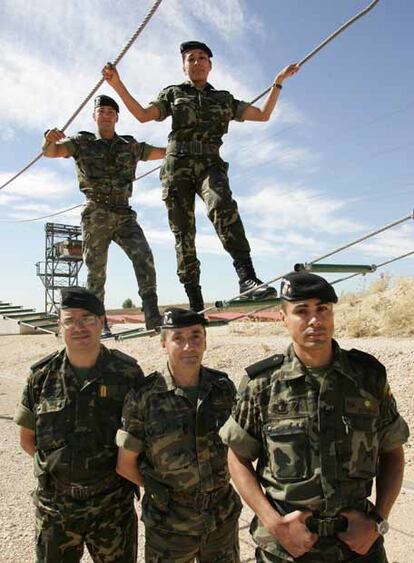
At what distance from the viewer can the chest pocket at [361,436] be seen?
8.30 feet

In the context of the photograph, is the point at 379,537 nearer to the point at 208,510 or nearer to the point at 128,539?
the point at 208,510

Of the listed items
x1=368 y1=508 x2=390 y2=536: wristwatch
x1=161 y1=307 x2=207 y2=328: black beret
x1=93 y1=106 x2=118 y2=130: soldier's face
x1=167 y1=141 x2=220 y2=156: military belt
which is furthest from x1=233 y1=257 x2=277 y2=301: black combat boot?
x1=93 y1=106 x2=118 y2=130: soldier's face

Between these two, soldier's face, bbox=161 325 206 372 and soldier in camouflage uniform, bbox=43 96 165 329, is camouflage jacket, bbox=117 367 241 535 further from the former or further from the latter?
soldier in camouflage uniform, bbox=43 96 165 329

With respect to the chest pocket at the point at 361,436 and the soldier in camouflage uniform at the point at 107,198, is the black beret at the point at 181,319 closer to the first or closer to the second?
the chest pocket at the point at 361,436

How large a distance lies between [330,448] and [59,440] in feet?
6.09

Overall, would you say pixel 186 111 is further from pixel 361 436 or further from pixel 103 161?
pixel 361 436

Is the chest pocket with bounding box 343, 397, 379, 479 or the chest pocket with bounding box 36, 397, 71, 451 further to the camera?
the chest pocket with bounding box 36, 397, 71, 451

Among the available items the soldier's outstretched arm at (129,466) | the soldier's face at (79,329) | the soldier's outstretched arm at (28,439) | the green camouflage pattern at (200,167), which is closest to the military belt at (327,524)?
the soldier's outstretched arm at (129,466)

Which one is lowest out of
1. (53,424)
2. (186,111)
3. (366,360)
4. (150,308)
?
(53,424)

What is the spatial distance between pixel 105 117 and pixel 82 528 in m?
4.00

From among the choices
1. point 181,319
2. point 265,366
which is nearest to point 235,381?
point 181,319

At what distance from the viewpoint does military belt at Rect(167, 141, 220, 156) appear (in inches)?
171

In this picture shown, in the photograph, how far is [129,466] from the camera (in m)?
3.29

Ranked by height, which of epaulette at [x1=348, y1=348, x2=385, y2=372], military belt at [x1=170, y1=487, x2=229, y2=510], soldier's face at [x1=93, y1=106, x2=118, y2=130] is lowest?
military belt at [x1=170, y1=487, x2=229, y2=510]
